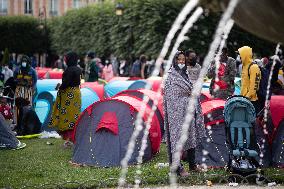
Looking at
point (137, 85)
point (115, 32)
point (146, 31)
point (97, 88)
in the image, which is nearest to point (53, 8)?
point (115, 32)

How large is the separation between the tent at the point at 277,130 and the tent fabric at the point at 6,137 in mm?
4428

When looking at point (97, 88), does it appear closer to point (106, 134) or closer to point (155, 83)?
point (155, 83)

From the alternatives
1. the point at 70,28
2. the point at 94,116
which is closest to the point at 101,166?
the point at 94,116

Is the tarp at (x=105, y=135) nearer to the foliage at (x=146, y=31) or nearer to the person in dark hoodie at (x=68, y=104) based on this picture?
the person in dark hoodie at (x=68, y=104)

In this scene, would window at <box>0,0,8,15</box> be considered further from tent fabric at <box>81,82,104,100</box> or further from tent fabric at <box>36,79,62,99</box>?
tent fabric at <box>81,82,104,100</box>

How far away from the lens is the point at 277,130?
9.22 meters

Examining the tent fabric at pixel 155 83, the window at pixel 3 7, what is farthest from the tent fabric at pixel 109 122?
the window at pixel 3 7

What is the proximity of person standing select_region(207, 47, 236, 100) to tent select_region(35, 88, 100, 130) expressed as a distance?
143 inches

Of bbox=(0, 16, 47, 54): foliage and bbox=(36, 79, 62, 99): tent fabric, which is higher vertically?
bbox=(0, 16, 47, 54): foliage

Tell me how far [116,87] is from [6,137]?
4796mm

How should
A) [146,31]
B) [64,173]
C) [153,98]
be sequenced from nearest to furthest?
[64,173] → [153,98] → [146,31]

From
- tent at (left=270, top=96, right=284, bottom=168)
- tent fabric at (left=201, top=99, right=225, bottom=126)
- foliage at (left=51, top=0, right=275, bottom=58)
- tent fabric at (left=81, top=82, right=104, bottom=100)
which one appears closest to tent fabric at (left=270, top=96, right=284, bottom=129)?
tent at (left=270, top=96, right=284, bottom=168)

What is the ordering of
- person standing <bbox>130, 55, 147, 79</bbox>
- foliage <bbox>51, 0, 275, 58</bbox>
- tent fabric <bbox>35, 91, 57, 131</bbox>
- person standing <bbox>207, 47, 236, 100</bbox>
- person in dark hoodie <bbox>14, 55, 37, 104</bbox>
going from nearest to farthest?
person standing <bbox>207, 47, 236, 100</bbox> → tent fabric <bbox>35, 91, 57, 131</bbox> → person in dark hoodie <bbox>14, 55, 37, 104</bbox> → person standing <bbox>130, 55, 147, 79</bbox> → foliage <bbox>51, 0, 275, 58</bbox>

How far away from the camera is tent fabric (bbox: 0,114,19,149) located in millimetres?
11070
